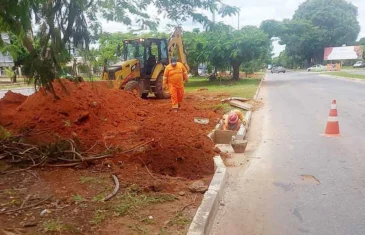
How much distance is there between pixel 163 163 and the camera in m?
6.43

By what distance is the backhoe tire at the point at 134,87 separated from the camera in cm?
1574

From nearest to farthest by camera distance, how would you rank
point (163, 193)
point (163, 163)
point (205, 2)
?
1. point (163, 193)
2. point (205, 2)
3. point (163, 163)

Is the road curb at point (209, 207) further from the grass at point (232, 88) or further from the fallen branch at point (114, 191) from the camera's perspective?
the grass at point (232, 88)

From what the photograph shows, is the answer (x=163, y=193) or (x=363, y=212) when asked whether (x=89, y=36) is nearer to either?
(x=163, y=193)

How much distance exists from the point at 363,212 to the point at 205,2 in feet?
12.3

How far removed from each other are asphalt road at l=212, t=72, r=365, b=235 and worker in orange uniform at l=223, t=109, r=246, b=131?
44 centimetres

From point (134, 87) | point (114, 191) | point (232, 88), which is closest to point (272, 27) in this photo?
point (232, 88)

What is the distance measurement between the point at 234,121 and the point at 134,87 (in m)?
7.46

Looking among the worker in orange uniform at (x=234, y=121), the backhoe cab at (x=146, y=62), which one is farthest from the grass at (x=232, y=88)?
the worker in orange uniform at (x=234, y=121)

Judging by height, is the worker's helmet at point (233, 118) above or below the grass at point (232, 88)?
above

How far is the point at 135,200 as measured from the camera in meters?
4.73

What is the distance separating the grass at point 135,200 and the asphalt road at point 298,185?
77 centimetres

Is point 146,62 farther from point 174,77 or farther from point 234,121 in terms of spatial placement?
point 234,121

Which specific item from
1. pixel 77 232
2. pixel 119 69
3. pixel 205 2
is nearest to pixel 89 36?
pixel 205 2
